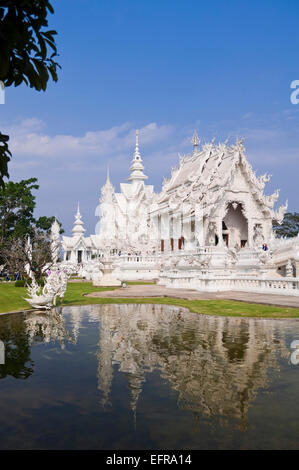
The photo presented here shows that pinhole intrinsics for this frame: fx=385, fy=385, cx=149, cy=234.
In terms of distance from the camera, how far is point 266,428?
Result: 376 centimetres

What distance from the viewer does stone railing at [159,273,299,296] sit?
16406mm

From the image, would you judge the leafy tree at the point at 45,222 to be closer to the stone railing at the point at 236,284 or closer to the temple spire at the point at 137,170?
the temple spire at the point at 137,170

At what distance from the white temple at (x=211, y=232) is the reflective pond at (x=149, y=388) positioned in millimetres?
11932

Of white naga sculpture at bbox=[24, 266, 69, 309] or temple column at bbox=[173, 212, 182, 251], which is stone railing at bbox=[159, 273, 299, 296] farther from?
temple column at bbox=[173, 212, 182, 251]

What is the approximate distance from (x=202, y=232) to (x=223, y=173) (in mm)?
5380

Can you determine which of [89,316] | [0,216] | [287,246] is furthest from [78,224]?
[89,316]

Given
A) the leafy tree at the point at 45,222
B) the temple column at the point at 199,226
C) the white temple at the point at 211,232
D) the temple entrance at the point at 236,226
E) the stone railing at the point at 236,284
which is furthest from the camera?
the leafy tree at the point at 45,222

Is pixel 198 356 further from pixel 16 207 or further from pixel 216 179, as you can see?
pixel 16 207

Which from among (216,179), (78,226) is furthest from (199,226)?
(78,226)

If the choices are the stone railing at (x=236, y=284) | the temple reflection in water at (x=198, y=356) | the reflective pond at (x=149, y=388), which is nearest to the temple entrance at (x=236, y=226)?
the stone railing at (x=236, y=284)

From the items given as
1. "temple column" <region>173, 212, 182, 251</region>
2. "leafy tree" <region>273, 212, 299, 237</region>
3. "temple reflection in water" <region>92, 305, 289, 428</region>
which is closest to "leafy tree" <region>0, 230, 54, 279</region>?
"temple column" <region>173, 212, 182, 251</region>

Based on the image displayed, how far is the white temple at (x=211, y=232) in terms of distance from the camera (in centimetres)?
2341

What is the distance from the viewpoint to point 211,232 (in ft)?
109

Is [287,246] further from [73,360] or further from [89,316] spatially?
[73,360]
